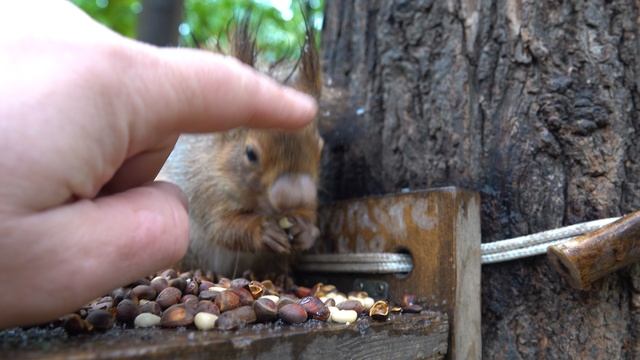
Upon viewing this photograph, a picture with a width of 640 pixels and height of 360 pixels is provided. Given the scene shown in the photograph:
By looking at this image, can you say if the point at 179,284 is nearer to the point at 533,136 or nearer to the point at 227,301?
the point at 227,301

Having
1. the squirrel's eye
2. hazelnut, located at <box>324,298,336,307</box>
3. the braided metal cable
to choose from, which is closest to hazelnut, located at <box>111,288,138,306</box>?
hazelnut, located at <box>324,298,336,307</box>

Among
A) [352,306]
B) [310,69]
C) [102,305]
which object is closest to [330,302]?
[352,306]

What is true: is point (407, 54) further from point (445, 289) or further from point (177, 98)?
point (177, 98)

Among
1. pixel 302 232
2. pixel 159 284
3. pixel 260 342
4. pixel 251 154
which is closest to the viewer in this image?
pixel 260 342

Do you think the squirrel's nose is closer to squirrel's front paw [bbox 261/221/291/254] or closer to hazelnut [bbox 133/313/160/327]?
squirrel's front paw [bbox 261/221/291/254]

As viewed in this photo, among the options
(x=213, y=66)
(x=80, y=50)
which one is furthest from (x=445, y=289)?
(x=80, y=50)

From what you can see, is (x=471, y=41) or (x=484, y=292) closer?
(x=484, y=292)

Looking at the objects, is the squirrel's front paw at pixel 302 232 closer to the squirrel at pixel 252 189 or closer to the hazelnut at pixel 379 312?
the squirrel at pixel 252 189
